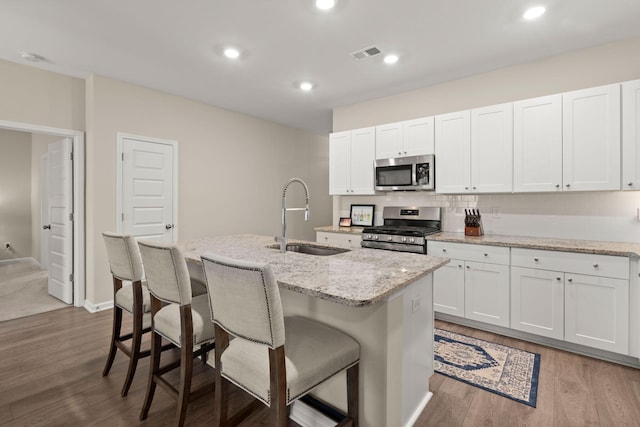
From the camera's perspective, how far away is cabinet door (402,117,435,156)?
3674mm

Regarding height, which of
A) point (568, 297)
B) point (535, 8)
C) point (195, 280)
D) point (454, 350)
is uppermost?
point (535, 8)

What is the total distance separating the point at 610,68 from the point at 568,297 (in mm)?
2126

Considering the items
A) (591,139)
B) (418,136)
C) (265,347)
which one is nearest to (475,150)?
(418,136)

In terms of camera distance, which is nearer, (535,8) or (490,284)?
(535,8)

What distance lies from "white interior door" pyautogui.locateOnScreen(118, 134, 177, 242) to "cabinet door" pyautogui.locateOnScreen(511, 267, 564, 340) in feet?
13.5

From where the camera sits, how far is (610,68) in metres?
2.90

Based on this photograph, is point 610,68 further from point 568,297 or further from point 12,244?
point 12,244

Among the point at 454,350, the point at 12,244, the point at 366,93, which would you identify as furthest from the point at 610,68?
the point at 12,244

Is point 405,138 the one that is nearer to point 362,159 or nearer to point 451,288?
point 362,159

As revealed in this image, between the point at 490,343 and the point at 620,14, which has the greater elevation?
the point at 620,14

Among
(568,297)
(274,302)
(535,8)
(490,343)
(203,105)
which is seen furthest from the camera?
(203,105)

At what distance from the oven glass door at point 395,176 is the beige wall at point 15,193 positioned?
23.8 feet

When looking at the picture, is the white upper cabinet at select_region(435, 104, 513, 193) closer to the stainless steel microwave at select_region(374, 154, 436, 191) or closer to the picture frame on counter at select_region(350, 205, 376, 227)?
the stainless steel microwave at select_region(374, 154, 436, 191)

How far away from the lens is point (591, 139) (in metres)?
2.75
